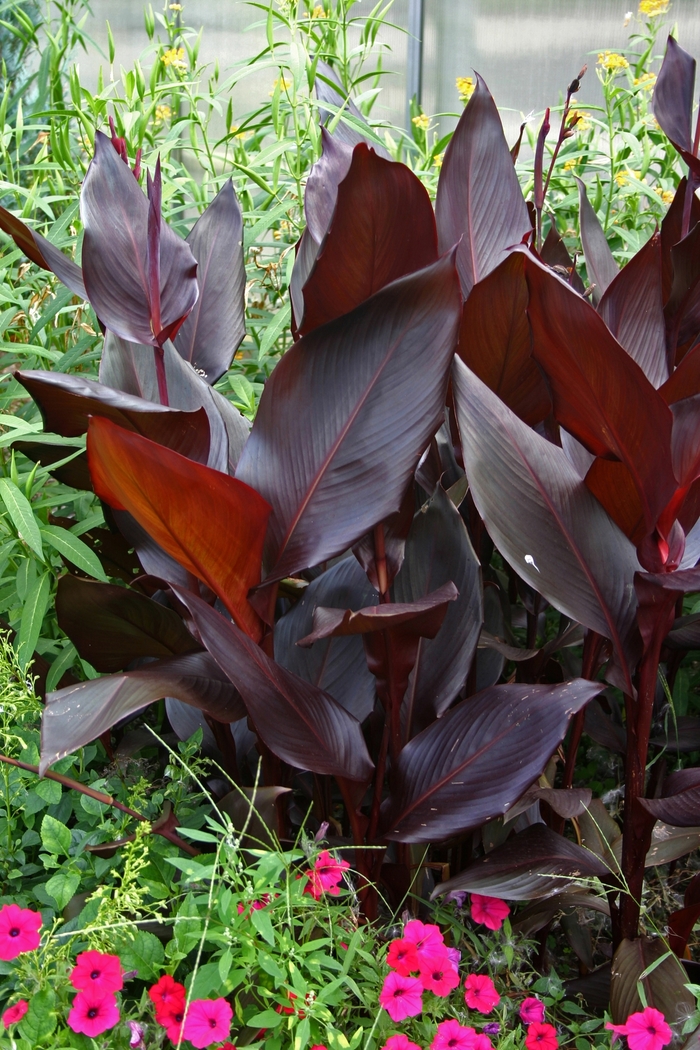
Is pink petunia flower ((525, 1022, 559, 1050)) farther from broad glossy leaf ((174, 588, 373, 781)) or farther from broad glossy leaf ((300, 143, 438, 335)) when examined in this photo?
broad glossy leaf ((300, 143, 438, 335))

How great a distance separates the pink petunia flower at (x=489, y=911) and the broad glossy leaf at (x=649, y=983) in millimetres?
119

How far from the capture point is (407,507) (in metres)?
0.88

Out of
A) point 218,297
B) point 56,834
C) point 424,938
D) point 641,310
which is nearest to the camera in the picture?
point 424,938

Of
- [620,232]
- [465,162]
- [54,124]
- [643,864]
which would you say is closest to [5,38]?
→ [54,124]

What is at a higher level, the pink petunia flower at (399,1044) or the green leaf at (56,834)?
the green leaf at (56,834)

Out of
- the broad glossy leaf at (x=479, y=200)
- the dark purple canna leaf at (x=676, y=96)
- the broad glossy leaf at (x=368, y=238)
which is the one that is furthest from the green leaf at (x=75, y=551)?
the dark purple canna leaf at (x=676, y=96)

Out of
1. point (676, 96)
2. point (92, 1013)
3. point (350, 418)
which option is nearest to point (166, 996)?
point (92, 1013)

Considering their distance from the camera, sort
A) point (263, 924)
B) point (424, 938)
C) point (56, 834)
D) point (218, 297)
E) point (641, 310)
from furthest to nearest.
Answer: point (218, 297) < point (641, 310) < point (56, 834) < point (424, 938) < point (263, 924)

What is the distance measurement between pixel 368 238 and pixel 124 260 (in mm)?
260

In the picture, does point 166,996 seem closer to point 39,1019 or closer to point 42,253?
point 39,1019

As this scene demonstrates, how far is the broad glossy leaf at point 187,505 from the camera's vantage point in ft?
2.24

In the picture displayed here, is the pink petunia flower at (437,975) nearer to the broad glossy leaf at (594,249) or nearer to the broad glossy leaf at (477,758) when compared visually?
the broad glossy leaf at (477,758)

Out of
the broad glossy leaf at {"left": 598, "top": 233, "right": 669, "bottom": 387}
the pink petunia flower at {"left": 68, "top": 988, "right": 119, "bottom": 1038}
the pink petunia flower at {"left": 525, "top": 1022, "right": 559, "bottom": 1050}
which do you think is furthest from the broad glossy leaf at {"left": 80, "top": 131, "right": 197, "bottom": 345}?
the pink petunia flower at {"left": 525, "top": 1022, "right": 559, "bottom": 1050}

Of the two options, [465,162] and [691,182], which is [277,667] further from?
[691,182]
